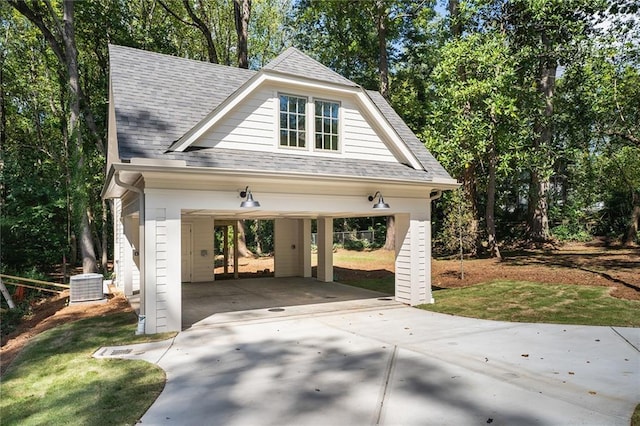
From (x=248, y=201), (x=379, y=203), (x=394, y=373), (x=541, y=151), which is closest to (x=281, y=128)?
(x=248, y=201)

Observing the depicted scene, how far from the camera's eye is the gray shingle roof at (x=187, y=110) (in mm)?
7902

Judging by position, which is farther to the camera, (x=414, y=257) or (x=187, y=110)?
(x=414, y=257)

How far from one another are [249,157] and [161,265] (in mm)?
2680

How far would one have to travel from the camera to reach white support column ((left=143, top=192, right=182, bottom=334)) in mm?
7383

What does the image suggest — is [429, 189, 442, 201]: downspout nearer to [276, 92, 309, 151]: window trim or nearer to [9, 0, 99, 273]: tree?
[276, 92, 309, 151]: window trim

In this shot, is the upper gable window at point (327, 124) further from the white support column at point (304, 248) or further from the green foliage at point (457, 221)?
the white support column at point (304, 248)

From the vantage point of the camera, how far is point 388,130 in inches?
395

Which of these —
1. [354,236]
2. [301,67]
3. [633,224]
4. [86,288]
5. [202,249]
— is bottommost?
[86,288]

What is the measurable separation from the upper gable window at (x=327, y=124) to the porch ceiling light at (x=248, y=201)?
221 cm

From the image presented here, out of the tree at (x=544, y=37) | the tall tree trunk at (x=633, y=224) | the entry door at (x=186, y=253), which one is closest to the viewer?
the entry door at (x=186, y=253)

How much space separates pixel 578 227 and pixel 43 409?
2661cm

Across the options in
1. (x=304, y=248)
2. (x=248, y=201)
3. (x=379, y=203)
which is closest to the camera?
(x=248, y=201)

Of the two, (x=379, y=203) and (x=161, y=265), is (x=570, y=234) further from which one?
(x=161, y=265)

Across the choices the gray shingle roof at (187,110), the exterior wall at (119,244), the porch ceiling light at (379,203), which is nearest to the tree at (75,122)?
the exterior wall at (119,244)
